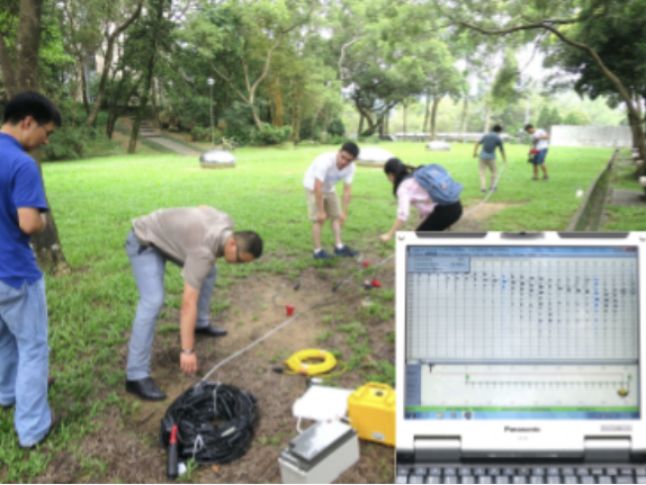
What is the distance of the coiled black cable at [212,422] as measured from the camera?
2758 mm

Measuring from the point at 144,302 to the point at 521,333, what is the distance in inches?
101

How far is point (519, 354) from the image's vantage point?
1.39m

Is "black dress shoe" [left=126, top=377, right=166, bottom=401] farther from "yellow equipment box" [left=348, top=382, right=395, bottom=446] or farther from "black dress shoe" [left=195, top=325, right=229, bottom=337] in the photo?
"yellow equipment box" [left=348, top=382, right=395, bottom=446]

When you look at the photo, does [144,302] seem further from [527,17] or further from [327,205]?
[527,17]

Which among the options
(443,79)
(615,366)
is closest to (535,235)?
(615,366)

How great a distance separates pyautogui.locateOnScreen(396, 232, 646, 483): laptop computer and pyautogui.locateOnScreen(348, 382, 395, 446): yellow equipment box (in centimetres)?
133

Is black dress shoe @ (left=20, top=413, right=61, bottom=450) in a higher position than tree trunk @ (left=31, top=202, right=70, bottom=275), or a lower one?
lower

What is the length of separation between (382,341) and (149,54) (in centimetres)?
2492

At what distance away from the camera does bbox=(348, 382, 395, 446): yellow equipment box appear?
2.70m

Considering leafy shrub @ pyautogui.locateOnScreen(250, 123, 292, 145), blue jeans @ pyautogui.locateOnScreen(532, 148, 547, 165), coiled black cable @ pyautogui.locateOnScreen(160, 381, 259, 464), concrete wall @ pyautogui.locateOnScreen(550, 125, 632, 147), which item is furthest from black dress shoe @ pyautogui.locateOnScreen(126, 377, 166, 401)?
concrete wall @ pyautogui.locateOnScreen(550, 125, 632, 147)

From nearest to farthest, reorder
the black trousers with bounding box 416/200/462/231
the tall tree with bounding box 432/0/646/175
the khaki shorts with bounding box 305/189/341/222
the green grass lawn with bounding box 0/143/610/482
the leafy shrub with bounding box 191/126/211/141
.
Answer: the green grass lawn with bounding box 0/143/610/482 → the black trousers with bounding box 416/200/462/231 → the khaki shorts with bounding box 305/189/341/222 → the tall tree with bounding box 432/0/646/175 → the leafy shrub with bounding box 191/126/211/141

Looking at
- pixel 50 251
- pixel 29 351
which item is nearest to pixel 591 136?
pixel 50 251

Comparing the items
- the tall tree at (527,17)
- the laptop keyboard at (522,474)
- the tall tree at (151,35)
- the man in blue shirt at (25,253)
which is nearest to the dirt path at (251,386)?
the man in blue shirt at (25,253)

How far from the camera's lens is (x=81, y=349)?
410cm
